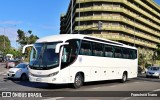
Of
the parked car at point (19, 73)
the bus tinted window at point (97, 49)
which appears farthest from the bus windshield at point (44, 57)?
the parked car at point (19, 73)

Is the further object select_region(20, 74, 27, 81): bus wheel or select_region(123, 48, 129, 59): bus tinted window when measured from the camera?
select_region(123, 48, 129, 59): bus tinted window

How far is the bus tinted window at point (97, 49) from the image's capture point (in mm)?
19666

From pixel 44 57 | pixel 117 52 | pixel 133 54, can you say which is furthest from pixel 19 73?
pixel 133 54

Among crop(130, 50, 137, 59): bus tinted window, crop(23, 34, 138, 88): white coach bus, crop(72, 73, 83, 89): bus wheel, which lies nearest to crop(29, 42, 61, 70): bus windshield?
crop(23, 34, 138, 88): white coach bus

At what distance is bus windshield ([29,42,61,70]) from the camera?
53.6 ft

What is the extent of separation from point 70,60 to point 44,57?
148 centimetres

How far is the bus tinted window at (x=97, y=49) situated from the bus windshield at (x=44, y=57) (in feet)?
11.7

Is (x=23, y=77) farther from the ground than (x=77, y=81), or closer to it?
closer to it

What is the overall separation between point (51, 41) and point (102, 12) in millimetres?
63343

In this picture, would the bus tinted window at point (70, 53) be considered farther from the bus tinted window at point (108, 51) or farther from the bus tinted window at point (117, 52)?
the bus tinted window at point (117, 52)

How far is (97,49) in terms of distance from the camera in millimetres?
20156

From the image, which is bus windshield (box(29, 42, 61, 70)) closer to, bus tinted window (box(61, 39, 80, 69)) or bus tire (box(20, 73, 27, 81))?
bus tinted window (box(61, 39, 80, 69))

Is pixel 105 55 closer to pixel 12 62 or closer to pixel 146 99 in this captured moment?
pixel 146 99

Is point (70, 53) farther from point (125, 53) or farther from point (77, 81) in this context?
point (125, 53)
